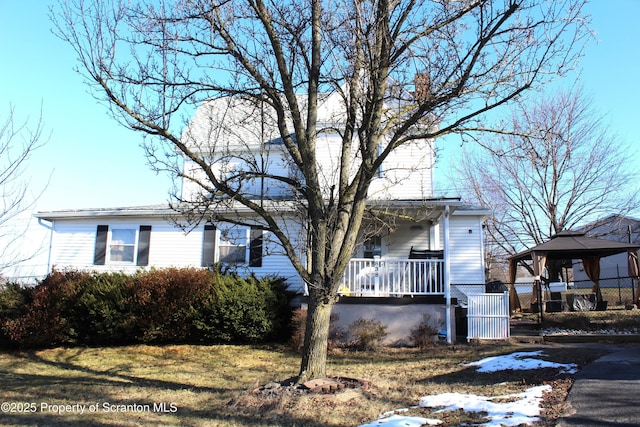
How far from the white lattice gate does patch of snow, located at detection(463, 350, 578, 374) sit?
2.02m

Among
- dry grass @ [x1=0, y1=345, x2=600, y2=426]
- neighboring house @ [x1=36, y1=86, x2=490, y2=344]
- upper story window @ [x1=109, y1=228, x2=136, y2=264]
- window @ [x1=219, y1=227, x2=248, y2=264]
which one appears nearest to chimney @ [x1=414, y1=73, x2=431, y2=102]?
dry grass @ [x1=0, y1=345, x2=600, y2=426]

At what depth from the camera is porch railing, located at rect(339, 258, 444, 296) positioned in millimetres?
12773

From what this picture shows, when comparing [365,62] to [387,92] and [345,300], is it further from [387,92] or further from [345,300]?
[345,300]

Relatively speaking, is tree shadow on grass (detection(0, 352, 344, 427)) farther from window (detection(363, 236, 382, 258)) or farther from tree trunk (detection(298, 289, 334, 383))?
window (detection(363, 236, 382, 258))

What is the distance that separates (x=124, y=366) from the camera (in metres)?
10.9

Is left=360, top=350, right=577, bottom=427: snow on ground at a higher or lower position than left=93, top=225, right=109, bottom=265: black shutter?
lower

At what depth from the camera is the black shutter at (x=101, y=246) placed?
15.9 metres

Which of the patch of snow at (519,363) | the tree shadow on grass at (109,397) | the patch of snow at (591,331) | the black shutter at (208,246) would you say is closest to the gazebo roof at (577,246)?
the patch of snow at (591,331)

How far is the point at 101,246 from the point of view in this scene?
52.5 feet

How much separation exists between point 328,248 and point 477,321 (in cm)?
609

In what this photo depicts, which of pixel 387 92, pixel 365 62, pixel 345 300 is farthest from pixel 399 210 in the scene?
pixel 365 62

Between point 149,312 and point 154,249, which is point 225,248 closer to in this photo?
point 154,249

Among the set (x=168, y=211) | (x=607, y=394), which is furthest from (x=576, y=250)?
(x=168, y=211)

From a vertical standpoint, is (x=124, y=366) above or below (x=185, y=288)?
below
